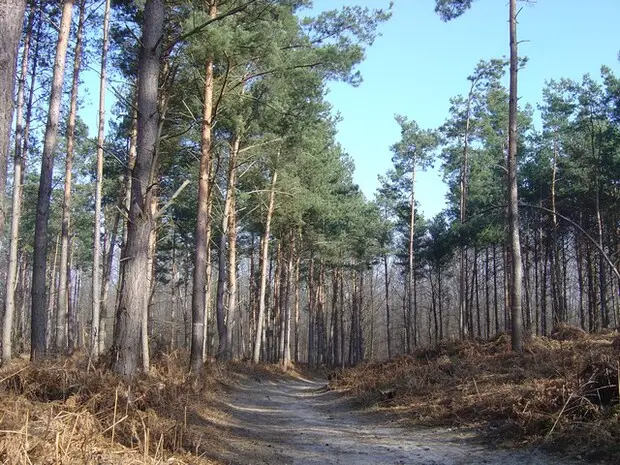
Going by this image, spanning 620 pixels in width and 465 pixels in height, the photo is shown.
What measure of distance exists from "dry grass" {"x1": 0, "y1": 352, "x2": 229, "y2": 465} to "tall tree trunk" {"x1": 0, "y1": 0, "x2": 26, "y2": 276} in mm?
1590

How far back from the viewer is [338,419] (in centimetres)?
1061

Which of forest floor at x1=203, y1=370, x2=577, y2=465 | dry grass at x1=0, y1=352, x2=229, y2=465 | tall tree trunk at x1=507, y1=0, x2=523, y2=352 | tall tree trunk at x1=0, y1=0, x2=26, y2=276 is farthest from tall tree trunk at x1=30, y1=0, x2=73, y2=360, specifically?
tall tree trunk at x1=507, y1=0, x2=523, y2=352

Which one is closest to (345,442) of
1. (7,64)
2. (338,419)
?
(338,419)

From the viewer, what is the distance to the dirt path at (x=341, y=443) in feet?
20.8

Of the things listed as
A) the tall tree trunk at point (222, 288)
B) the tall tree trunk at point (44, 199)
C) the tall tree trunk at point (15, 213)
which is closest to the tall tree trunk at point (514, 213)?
the tall tree trunk at point (222, 288)

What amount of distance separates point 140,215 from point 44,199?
625 cm

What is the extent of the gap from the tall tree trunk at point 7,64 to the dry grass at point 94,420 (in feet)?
5.22

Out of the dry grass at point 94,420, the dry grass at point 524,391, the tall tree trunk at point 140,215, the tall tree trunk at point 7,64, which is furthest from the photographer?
the tall tree trunk at point 140,215

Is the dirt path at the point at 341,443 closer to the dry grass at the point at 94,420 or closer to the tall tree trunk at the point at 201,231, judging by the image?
the dry grass at the point at 94,420

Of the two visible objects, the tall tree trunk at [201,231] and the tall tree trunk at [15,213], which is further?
the tall tree trunk at [201,231]

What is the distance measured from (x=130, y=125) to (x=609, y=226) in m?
24.9

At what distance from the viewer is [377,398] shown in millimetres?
12305

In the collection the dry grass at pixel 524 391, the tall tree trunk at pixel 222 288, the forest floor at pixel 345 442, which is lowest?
the forest floor at pixel 345 442

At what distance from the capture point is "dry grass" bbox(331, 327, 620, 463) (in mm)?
6328
